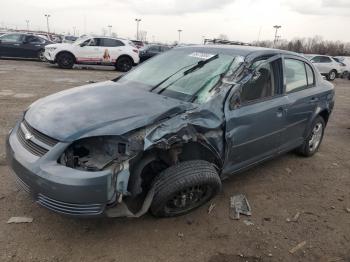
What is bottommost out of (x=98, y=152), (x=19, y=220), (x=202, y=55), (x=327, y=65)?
(x=327, y=65)

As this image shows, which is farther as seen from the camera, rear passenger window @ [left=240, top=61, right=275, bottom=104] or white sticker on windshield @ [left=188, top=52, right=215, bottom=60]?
white sticker on windshield @ [left=188, top=52, right=215, bottom=60]

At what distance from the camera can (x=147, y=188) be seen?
10.7 feet

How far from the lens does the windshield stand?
3.55 metres

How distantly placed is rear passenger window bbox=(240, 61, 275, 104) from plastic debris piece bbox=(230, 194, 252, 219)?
1080 mm

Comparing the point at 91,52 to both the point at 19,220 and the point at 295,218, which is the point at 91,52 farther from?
the point at 295,218

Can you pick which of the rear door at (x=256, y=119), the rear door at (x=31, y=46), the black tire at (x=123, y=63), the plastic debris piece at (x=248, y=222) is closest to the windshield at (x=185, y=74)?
the rear door at (x=256, y=119)

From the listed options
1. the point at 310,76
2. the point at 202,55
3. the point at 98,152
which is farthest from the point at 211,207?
the point at 310,76

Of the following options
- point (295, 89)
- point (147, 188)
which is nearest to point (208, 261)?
point (147, 188)

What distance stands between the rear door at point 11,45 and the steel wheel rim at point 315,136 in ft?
58.8

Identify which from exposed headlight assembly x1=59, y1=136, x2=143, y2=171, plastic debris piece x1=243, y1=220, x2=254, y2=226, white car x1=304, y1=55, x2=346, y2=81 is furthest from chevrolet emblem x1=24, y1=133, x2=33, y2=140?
white car x1=304, y1=55, x2=346, y2=81

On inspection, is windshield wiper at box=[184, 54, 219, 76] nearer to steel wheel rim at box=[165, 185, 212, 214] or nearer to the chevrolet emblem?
steel wheel rim at box=[165, 185, 212, 214]

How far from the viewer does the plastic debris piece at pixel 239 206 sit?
3.59m

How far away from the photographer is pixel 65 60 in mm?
16328

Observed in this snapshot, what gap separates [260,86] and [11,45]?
18.3 meters
